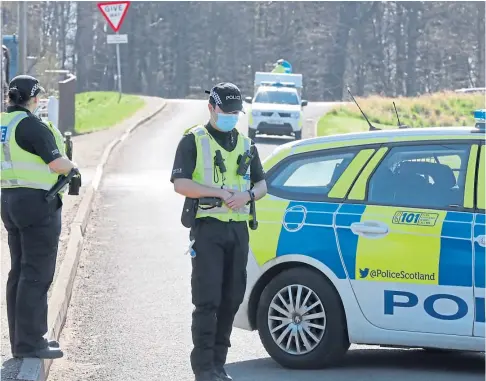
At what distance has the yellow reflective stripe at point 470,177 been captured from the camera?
729 cm

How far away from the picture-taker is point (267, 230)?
7.79 metres

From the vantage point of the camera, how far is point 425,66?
289 feet

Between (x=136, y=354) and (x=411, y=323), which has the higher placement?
(x=411, y=323)

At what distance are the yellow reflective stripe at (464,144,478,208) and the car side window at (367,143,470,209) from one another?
0.03 m

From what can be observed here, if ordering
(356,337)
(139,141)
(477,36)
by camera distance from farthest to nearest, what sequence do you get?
(477,36)
(139,141)
(356,337)

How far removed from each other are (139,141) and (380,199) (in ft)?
81.6

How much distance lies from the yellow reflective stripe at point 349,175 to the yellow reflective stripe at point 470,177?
670mm

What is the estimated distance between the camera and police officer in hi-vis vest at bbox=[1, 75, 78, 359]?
7371 mm

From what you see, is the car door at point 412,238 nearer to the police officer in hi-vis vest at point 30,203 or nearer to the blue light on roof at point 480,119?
the blue light on roof at point 480,119

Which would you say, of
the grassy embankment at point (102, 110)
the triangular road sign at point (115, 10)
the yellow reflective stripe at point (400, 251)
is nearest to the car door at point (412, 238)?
the yellow reflective stripe at point (400, 251)

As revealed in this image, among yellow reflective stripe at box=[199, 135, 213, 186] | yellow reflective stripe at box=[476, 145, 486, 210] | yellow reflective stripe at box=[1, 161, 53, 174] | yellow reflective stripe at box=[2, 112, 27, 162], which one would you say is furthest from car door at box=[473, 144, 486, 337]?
yellow reflective stripe at box=[2, 112, 27, 162]

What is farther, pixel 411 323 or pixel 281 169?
pixel 281 169

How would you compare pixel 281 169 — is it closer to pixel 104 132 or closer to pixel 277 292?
pixel 277 292

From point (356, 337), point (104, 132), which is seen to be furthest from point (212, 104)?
point (104, 132)
